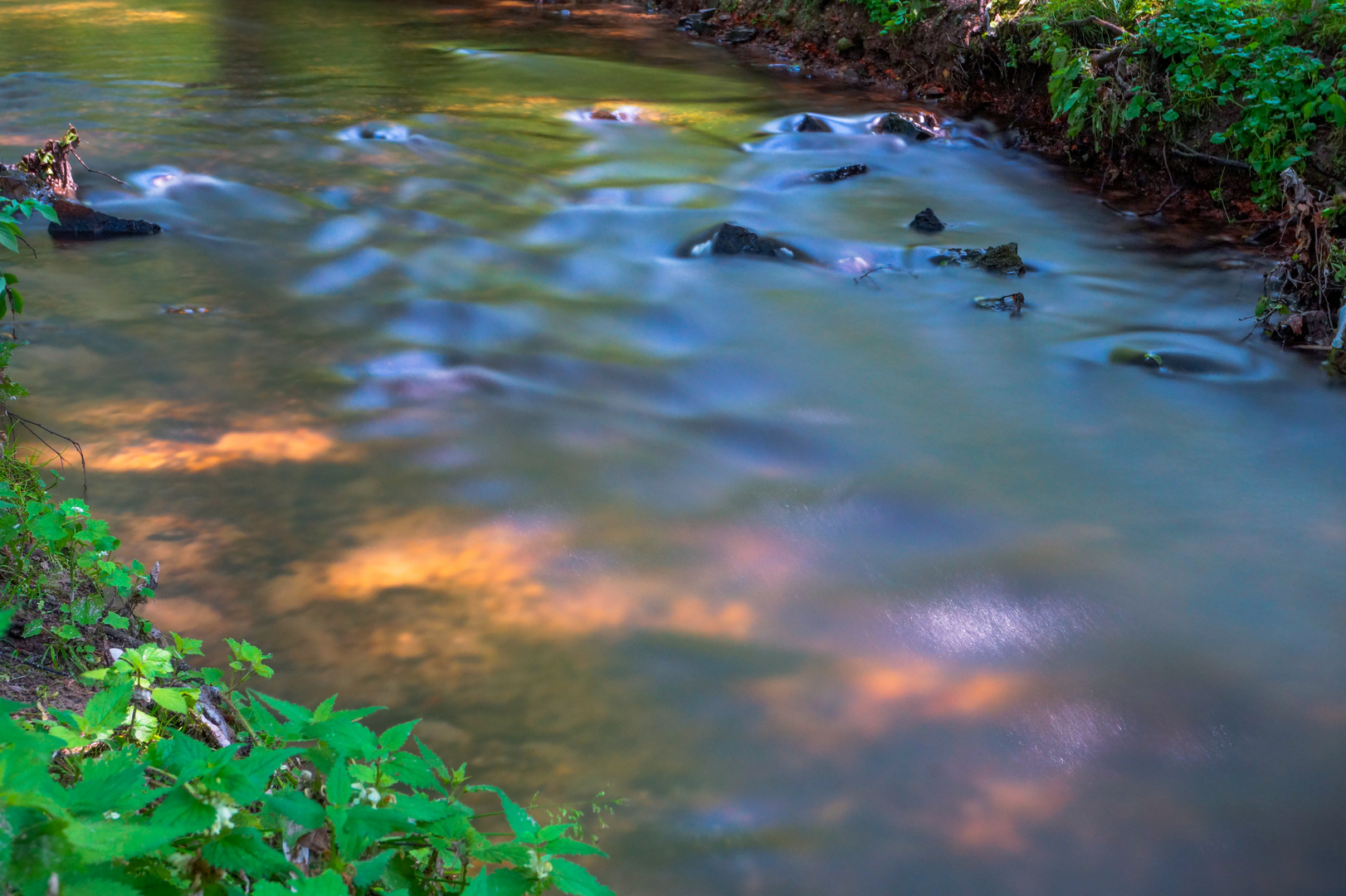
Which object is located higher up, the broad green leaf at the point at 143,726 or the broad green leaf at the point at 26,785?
the broad green leaf at the point at 26,785

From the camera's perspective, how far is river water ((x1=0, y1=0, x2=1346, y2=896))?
2.76 m

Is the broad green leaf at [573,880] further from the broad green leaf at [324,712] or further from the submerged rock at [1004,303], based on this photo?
the submerged rock at [1004,303]

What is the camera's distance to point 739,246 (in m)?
6.91

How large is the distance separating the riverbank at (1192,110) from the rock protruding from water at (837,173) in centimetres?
174

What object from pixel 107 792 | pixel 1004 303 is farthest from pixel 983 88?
pixel 107 792

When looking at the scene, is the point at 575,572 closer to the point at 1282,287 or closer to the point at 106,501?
the point at 106,501

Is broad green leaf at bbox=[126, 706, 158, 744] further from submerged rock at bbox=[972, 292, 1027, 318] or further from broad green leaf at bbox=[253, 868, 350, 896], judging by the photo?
submerged rock at bbox=[972, 292, 1027, 318]

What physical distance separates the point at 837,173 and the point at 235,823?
8.00 meters

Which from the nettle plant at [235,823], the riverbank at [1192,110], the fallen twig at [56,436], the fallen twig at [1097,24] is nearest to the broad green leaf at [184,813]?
the nettle plant at [235,823]

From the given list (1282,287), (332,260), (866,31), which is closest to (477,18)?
(866,31)

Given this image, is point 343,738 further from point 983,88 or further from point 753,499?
point 983,88

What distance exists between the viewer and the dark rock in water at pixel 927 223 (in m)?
7.28

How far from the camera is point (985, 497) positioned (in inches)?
165

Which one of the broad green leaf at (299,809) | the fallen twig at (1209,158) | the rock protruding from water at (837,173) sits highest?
the fallen twig at (1209,158)
